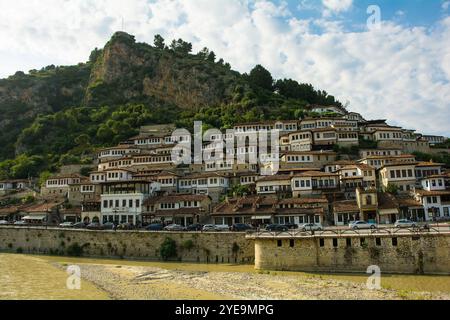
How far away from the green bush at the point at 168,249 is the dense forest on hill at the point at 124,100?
46359 mm

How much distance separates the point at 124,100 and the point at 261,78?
154 feet

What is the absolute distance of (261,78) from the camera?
123 m

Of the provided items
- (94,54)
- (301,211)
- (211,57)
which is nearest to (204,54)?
(211,57)

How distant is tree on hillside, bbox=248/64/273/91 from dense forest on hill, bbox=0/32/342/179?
12.7 inches

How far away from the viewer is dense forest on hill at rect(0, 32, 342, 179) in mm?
93312

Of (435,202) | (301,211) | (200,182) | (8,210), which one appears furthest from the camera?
(8,210)

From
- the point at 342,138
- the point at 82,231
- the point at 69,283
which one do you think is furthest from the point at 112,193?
the point at 342,138

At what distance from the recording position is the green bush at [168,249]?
39188 mm

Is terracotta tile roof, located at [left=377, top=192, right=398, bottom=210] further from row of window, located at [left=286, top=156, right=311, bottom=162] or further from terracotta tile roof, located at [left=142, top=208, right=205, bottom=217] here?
terracotta tile roof, located at [left=142, top=208, right=205, bottom=217]

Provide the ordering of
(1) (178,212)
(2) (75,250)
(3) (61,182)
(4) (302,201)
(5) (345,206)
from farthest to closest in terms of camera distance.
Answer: (3) (61,182), (1) (178,212), (4) (302,201), (5) (345,206), (2) (75,250)

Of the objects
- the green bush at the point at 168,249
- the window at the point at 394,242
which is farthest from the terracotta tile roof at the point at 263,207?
the window at the point at 394,242

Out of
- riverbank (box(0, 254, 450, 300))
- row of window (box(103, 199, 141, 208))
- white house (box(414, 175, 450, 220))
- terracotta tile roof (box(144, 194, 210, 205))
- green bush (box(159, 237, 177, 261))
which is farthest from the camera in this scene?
row of window (box(103, 199, 141, 208))

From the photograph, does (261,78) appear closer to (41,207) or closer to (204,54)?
(204,54)

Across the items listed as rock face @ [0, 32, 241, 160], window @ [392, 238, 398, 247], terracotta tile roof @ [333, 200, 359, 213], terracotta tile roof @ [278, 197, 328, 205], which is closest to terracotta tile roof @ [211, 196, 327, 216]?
terracotta tile roof @ [278, 197, 328, 205]
